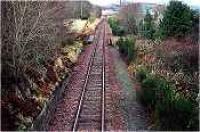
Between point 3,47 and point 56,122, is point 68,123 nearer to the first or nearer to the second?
point 56,122

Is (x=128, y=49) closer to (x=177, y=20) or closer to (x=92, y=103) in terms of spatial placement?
(x=177, y=20)

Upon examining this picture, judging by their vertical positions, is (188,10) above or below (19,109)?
above

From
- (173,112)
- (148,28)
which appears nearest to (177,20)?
(148,28)

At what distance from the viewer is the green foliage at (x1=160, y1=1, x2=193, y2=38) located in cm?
3250

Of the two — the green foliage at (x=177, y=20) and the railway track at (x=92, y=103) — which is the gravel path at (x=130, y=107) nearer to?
the railway track at (x=92, y=103)

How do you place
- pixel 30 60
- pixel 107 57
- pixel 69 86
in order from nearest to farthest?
1. pixel 30 60
2. pixel 69 86
3. pixel 107 57

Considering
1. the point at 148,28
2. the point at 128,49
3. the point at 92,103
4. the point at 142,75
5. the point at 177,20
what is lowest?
the point at 92,103

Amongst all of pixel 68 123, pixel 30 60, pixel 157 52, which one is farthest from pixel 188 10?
pixel 68 123

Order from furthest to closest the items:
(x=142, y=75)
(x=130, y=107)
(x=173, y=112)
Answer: (x=142, y=75), (x=130, y=107), (x=173, y=112)

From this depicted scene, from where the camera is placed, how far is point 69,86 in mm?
27172

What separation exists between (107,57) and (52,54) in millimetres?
11056

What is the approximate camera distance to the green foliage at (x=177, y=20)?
Answer: 32.5 m

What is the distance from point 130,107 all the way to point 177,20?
12.8 metres

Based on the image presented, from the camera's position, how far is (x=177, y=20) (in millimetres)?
33094
